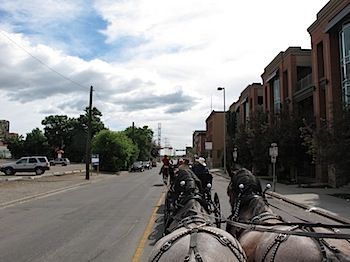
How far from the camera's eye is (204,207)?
204 inches

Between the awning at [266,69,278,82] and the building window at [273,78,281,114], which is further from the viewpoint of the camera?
the building window at [273,78,281,114]

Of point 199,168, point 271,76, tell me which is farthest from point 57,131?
point 199,168

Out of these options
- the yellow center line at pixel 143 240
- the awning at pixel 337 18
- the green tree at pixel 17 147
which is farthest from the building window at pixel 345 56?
the green tree at pixel 17 147

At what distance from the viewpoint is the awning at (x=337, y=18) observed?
23075 millimetres

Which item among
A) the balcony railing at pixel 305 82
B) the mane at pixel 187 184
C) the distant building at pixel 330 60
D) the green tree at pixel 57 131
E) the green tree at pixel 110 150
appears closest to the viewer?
the mane at pixel 187 184

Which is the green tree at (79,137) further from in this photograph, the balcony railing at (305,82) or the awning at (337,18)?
the awning at (337,18)

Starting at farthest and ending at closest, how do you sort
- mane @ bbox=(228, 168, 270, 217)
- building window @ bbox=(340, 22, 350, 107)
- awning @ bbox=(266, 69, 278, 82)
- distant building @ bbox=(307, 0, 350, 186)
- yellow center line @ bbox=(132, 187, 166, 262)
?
awning @ bbox=(266, 69, 278, 82) < distant building @ bbox=(307, 0, 350, 186) < building window @ bbox=(340, 22, 350, 107) < yellow center line @ bbox=(132, 187, 166, 262) < mane @ bbox=(228, 168, 270, 217)

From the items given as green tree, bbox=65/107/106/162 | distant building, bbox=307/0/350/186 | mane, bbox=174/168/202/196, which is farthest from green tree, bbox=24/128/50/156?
mane, bbox=174/168/202/196

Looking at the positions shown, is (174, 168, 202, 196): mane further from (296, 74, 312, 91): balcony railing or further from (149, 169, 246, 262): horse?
(296, 74, 312, 91): balcony railing

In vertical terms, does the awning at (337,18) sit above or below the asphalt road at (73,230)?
above

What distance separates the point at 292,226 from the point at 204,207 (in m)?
1.85

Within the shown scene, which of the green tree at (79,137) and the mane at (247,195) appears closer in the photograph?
the mane at (247,195)

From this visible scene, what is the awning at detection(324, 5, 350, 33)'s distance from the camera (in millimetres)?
23075

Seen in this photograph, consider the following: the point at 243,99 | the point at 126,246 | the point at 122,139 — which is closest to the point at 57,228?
the point at 126,246
